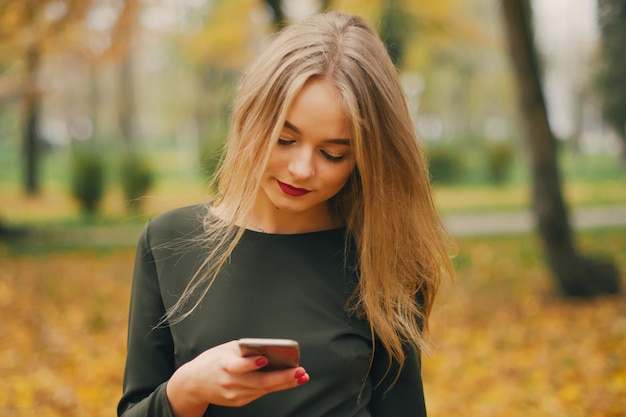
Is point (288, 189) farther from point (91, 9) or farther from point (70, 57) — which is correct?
point (70, 57)

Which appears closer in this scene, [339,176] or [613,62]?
[339,176]

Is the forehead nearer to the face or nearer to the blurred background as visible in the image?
the face

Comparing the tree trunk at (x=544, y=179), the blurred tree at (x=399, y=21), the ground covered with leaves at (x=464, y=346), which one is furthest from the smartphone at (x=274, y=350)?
the blurred tree at (x=399, y=21)

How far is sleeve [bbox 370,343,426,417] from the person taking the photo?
6.05 ft

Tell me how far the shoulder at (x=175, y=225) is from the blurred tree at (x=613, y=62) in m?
12.1

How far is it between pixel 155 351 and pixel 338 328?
47 cm

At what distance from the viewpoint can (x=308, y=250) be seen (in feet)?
6.06

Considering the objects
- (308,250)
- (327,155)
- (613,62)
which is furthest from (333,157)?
(613,62)

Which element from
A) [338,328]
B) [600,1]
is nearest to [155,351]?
[338,328]

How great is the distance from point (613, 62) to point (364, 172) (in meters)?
13.8

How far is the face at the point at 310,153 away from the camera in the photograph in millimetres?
1659

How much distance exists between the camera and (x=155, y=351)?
173 centimetres

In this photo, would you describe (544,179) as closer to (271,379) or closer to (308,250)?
(308,250)

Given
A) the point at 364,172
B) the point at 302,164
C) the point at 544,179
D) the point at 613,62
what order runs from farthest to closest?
the point at 613,62 → the point at 544,179 → the point at 364,172 → the point at 302,164
